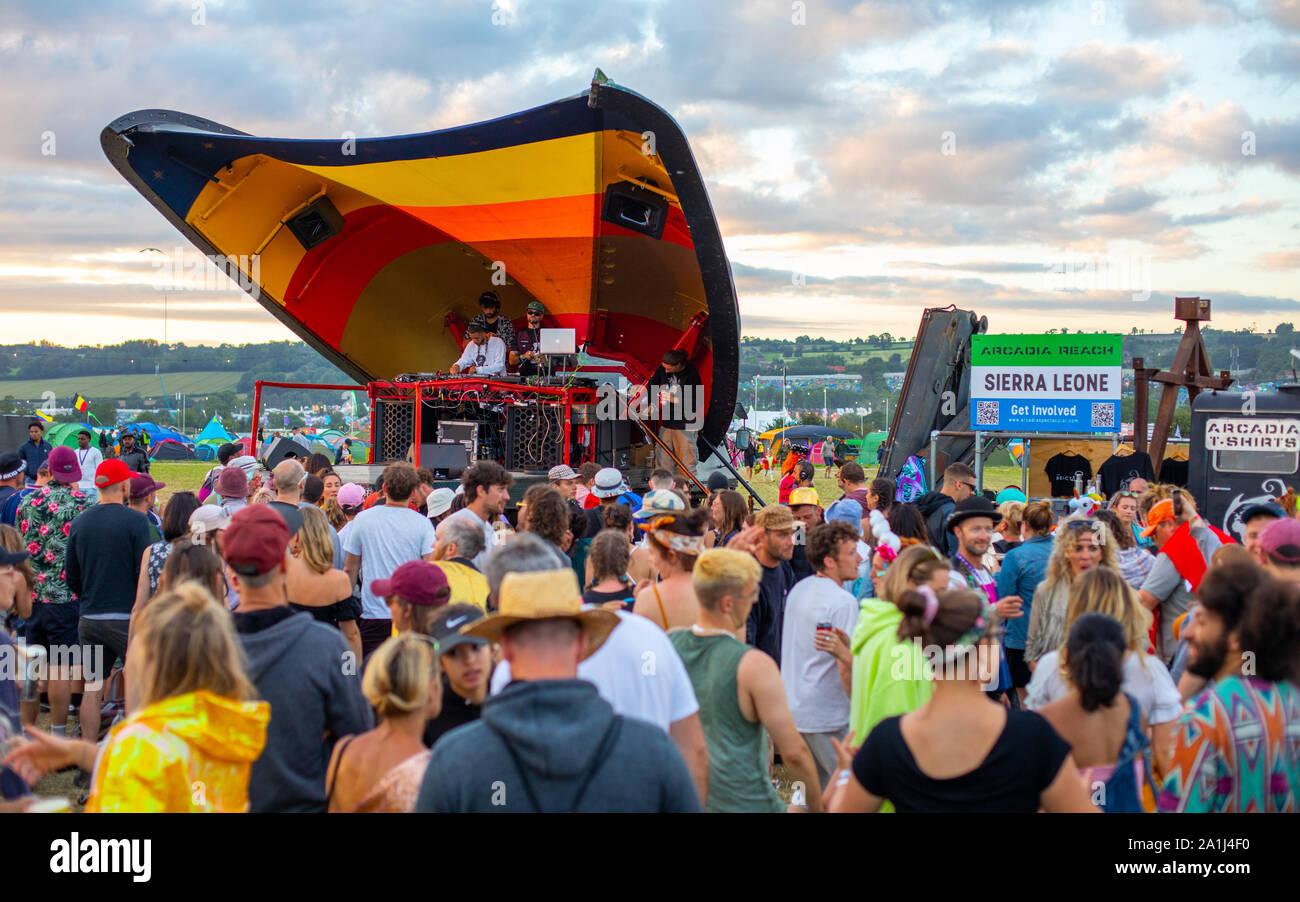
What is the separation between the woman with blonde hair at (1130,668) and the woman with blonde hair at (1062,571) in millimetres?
742

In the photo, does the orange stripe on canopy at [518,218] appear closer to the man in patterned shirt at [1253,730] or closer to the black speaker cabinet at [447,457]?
the black speaker cabinet at [447,457]

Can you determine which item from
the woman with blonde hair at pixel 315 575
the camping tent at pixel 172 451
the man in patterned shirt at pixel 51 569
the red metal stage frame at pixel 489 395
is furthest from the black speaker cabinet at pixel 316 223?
the camping tent at pixel 172 451

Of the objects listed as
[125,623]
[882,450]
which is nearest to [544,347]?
[882,450]

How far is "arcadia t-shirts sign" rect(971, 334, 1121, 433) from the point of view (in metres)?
13.5

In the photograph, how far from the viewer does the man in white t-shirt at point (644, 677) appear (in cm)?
306

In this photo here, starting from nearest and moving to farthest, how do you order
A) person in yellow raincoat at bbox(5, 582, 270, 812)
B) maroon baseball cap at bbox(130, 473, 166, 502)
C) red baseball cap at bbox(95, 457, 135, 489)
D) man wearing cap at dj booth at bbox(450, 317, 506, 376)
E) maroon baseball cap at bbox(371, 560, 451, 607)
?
person in yellow raincoat at bbox(5, 582, 270, 812)
maroon baseball cap at bbox(371, 560, 451, 607)
red baseball cap at bbox(95, 457, 135, 489)
maroon baseball cap at bbox(130, 473, 166, 502)
man wearing cap at dj booth at bbox(450, 317, 506, 376)

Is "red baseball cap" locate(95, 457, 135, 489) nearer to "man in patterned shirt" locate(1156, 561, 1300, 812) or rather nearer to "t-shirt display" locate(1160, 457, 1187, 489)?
"man in patterned shirt" locate(1156, 561, 1300, 812)

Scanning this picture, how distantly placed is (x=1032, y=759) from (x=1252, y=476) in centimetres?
952

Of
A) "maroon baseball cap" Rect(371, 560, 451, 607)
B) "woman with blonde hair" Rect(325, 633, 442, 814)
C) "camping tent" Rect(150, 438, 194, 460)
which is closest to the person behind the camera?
"woman with blonde hair" Rect(325, 633, 442, 814)

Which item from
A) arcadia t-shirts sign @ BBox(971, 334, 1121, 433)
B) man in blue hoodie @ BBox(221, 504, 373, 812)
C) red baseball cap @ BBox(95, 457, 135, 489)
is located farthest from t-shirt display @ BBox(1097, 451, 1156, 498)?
man in blue hoodie @ BBox(221, 504, 373, 812)

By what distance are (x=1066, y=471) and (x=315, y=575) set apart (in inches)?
463

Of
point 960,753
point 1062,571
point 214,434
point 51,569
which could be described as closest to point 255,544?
point 960,753

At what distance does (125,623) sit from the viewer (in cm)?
601

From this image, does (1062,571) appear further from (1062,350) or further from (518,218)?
(1062,350)
